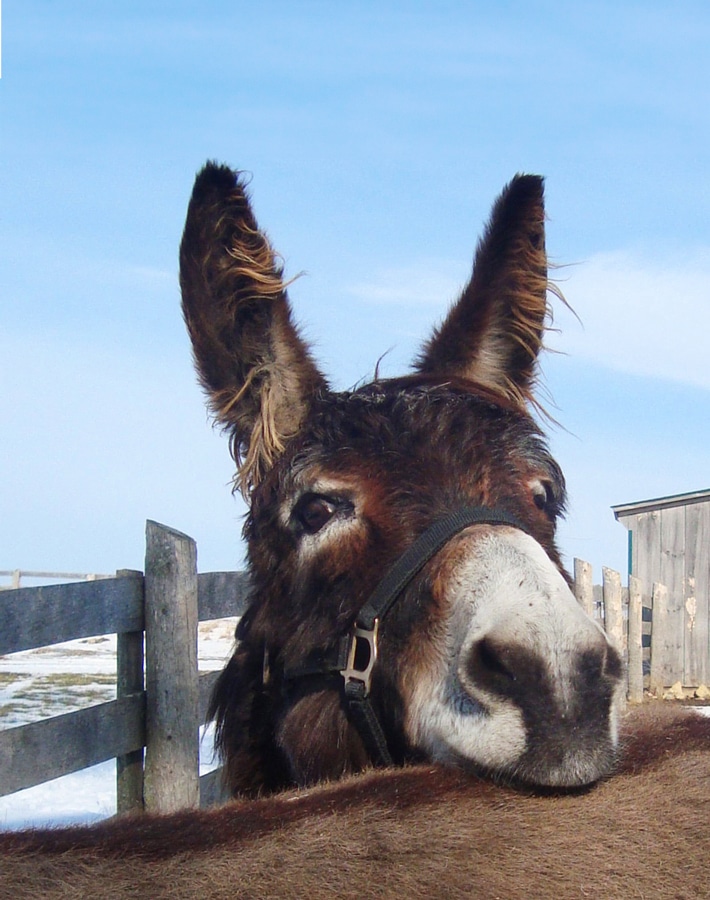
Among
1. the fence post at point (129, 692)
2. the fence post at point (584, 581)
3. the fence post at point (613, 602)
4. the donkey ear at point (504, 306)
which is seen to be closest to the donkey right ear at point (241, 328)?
the donkey ear at point (504, 306)

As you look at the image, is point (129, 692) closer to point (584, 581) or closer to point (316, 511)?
point (316, 511)

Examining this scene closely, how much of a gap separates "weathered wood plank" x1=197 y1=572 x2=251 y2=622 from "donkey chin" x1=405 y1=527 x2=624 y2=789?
3.49m

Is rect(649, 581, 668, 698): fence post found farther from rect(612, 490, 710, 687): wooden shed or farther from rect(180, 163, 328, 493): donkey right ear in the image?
rect(180, 163, 328, 493): donkey right ear

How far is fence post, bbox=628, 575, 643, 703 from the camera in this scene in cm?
1338

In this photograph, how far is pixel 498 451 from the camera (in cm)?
245

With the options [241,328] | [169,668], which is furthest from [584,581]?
[241,328]

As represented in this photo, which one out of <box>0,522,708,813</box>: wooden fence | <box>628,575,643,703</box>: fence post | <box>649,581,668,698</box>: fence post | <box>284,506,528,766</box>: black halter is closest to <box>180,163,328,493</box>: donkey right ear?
<box>284,506,528,766</box>: black halter

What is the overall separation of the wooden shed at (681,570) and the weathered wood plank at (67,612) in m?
12.1

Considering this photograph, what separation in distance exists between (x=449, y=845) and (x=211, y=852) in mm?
296

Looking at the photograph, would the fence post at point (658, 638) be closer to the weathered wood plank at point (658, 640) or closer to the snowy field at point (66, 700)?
the weathered wood plank at point (658, 640)

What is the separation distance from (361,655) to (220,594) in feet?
11.9

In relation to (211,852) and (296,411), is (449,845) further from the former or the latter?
(296,411)

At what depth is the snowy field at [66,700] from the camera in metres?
5.65

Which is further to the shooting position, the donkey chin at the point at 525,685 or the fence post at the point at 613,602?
the fence post at the point at 613,602
